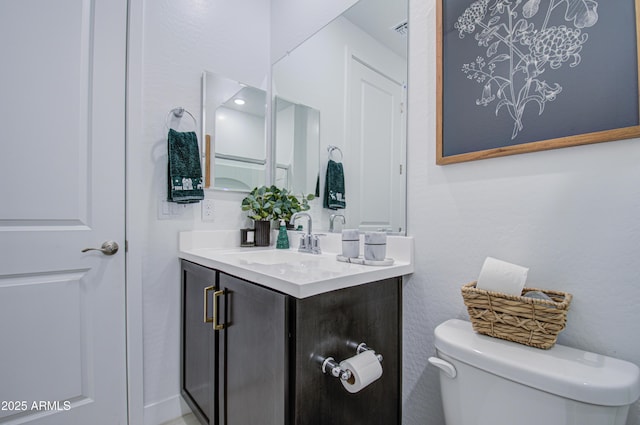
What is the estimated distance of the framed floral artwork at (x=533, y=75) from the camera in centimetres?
73

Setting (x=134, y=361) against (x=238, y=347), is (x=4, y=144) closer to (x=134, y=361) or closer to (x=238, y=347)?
(x=134, y=361)

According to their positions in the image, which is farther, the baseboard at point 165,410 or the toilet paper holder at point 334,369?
the baseboard at point 165,410

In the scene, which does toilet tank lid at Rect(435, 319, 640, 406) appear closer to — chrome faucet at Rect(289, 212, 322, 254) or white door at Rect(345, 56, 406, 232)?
white door at Rect(345, 56, 406, 232)

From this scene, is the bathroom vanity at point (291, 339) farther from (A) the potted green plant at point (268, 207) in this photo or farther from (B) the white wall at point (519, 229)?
(A) the potted green plant at point (268, 207)

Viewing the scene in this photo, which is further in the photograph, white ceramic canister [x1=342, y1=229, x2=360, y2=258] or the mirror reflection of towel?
the mirror reflection of towel

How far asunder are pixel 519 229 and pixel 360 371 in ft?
2.10

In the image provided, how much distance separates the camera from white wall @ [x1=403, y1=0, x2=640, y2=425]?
28.5 inches

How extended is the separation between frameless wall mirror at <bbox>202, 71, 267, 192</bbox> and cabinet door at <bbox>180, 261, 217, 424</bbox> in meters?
0.58

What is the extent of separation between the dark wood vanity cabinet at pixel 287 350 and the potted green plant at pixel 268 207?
0.48 m

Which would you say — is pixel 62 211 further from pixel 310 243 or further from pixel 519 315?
pixel 519 315

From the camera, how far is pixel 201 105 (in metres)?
1.64

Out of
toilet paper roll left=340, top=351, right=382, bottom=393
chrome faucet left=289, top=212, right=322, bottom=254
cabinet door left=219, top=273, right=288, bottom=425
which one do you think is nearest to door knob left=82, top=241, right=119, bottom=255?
cabinet door left=219, top=273, right=288, bottom=425

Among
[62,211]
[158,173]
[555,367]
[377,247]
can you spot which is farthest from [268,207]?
[555,367]

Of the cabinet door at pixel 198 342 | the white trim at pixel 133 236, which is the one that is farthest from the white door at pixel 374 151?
the white trim at pixel 133 236
